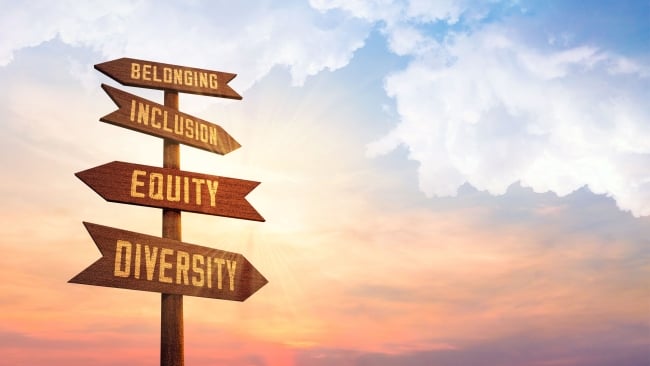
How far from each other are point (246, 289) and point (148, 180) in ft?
8.94

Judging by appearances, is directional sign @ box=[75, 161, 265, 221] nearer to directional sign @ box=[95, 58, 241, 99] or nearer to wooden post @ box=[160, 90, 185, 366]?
wooden post @ box=[160, 90, 185, 366]

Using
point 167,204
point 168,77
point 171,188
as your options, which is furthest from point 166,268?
point 168,77

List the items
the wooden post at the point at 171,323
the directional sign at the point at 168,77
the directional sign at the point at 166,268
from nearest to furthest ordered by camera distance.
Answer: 1. the directional sign at the point at 166,268
2. the wooden post at the point at 171,323
3. the directional sign at the point at 168,77

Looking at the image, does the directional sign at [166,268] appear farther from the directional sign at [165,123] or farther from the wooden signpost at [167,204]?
the directional sign at [165,123]

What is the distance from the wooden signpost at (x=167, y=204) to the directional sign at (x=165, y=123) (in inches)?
0.7

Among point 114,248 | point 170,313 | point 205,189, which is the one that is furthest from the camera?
point 205,189

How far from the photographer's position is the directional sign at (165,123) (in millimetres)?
11750

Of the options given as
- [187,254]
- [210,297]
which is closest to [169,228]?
[187,254]

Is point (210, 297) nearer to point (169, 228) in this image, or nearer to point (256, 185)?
point (169, 228)

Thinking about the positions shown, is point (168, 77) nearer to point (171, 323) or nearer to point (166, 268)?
point (166, 268)

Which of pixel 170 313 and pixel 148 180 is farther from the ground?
pixel 148 180

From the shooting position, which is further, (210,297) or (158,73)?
(158,73)

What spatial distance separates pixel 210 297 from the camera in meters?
11.8

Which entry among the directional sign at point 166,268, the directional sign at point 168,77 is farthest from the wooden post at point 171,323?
the directional sign at point 168,77
